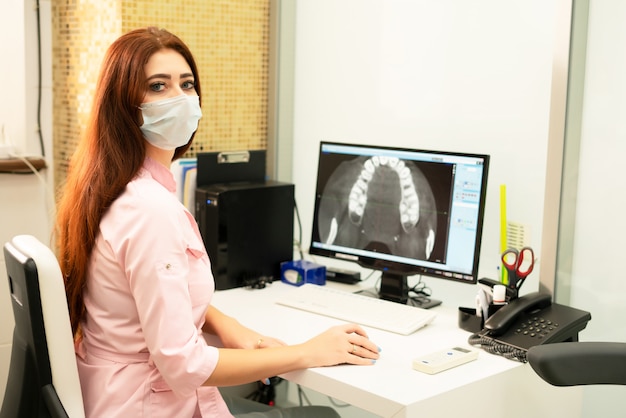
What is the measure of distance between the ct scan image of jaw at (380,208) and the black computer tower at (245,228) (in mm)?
156

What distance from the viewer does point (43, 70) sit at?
2641mm

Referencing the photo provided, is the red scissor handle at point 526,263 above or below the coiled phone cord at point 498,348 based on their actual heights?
above

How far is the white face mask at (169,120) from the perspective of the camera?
1.65 meters

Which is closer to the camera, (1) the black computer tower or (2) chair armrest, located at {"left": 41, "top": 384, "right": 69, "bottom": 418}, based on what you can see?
(2) chair armrest, located at {"left": 41, "top": 384, "right": 69, "bottom": 418}

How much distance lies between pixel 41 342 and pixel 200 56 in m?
1.41

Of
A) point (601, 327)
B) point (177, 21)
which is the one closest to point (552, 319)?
point (601, 327)

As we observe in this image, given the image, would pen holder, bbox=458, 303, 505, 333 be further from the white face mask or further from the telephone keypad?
the white face mask

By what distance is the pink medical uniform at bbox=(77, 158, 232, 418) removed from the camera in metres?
1.47

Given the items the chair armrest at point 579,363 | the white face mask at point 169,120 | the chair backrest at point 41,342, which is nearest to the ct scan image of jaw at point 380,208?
the white face mask at point 169,120

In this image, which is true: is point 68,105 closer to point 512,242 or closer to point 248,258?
point 248,258

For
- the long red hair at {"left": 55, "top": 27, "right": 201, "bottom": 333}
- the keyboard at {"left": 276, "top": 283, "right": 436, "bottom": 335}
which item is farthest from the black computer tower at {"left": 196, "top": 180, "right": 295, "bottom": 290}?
the long red hair at {"left": 55, "top": 27, "right": 201, "bottom": 333}

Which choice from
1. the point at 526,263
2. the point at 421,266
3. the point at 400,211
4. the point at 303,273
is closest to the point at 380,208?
the point at 400,211

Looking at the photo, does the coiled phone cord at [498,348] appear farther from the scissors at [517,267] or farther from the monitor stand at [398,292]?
the monitor stand at [398,292]

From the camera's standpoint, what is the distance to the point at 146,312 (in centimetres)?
147
